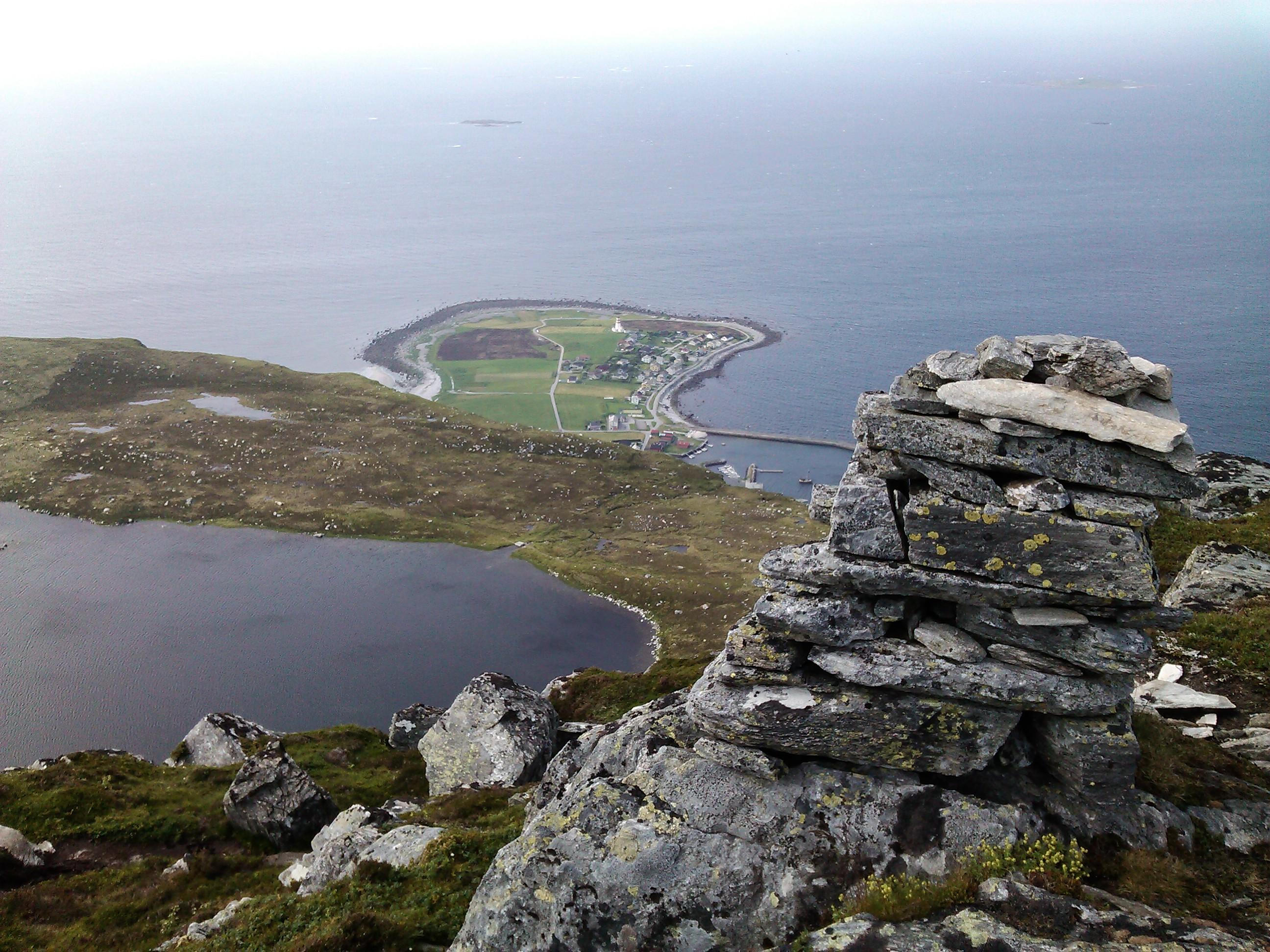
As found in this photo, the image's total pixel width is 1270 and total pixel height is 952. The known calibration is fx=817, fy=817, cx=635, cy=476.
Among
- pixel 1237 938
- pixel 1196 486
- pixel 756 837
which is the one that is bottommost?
pixel 756 837

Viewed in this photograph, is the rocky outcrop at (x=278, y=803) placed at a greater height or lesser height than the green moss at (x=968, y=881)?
lesser

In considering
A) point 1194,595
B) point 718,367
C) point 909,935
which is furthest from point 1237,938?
point 718,367

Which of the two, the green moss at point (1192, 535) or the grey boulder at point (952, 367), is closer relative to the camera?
the grey boulder at point (952, 367)

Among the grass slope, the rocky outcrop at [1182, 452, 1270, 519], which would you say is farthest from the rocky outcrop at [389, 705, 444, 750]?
the rocky outcrop at [1182, 452, 1270, 519]

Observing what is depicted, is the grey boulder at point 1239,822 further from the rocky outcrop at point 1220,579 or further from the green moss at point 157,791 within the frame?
the green moss at point 157,791

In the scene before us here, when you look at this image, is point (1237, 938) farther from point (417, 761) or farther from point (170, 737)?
point (170, 737)

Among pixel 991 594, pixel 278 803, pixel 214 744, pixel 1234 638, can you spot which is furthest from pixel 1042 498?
pixel 214 744

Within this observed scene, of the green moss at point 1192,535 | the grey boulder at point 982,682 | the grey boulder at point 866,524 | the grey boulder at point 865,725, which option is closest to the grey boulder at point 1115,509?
the grey boulder at point 982,682

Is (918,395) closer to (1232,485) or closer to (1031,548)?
(1031,548)
